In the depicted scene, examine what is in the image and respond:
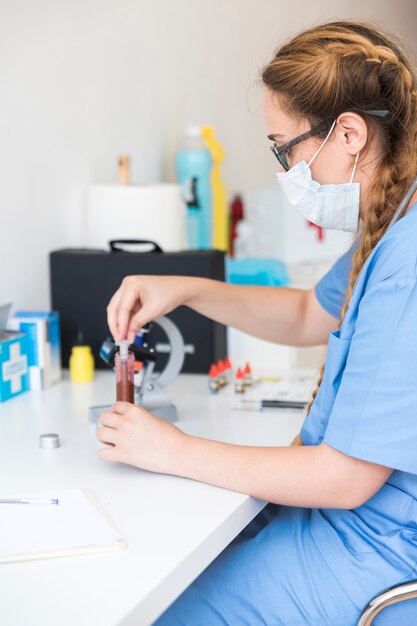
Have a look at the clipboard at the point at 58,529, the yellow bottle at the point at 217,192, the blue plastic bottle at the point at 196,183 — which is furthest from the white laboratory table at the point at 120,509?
the yellow bottle at the point at 217,192

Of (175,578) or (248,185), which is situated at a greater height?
(248,185)

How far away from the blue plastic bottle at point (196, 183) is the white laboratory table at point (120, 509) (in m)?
1.10

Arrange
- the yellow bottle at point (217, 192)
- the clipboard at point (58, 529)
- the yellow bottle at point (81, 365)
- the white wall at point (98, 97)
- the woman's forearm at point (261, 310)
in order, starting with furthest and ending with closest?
the yellow bottle at point (217, 192)
the white wall at point (98, 97)
the yellow bottle at point (81, 365)
the woman's forearm at point (261, 310)
the clipboard at point (58, 529)

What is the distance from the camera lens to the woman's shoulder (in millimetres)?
1097

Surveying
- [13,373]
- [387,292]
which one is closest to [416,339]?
[387,292]

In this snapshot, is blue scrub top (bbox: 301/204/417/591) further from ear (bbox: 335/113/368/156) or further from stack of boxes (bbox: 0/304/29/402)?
stack of boxes (bbox: 0/304/29/402)

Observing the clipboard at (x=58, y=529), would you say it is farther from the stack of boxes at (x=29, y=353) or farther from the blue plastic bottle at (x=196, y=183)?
the blue plastic bottle at (x=196, y=183)

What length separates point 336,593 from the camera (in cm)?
116

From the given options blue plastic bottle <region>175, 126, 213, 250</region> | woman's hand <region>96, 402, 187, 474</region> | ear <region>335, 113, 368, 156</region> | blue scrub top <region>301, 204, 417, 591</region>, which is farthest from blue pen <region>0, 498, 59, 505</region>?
blue plastic bottle <region>175, 126, 213, 250</region>

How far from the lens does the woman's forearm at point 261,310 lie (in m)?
1.66

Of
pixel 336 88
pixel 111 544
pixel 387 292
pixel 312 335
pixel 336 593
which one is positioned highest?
pixel 336 88

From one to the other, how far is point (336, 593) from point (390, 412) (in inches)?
10.5

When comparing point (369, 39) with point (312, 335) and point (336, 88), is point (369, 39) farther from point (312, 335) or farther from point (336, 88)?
point (312, 335)

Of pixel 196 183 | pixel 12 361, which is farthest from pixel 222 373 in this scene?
pixel 196 183
